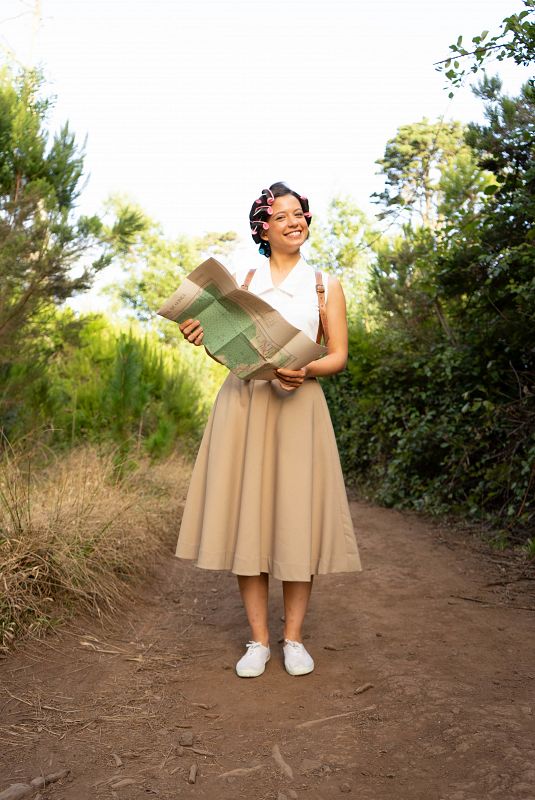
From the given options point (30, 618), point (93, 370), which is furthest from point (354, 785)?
point (93, 370)

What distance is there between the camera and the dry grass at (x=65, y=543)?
157 inches

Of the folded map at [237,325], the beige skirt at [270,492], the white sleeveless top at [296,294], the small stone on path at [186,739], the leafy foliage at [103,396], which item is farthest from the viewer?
the leafy foliage at [103,396]

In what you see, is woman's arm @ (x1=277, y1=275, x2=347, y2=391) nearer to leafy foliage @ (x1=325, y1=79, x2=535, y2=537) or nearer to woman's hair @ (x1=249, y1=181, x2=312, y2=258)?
woman's hair @ (x1=249, y1=181, x2=312, y2=258)

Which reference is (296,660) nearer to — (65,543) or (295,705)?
(295,705)

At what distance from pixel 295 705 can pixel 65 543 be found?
1780 mm

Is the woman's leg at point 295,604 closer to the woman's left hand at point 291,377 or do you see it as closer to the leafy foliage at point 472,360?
the woman's left hand at point 291,377

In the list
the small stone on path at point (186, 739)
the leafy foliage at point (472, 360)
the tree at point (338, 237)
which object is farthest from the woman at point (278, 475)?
the tree at point (338, 237)

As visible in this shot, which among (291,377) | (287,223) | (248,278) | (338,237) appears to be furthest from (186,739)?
(338,237)

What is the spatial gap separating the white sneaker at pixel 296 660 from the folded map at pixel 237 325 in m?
1.21

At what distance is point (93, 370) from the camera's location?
999 cm

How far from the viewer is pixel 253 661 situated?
3451 millimetres

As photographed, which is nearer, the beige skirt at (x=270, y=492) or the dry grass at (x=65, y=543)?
the beige skirt at (x=270, y=492)

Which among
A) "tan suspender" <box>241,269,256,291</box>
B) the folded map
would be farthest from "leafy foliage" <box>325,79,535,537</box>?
the folded map

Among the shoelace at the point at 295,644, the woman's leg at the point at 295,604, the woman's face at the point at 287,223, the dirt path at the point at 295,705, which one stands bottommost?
the dirt path at the point at 295,705
